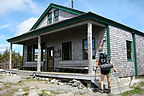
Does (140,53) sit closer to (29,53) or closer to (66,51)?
(66,51)

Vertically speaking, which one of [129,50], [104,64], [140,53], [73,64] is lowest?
[73,64]

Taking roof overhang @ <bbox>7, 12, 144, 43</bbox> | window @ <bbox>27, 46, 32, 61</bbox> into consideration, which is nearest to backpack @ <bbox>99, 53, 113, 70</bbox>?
roof overhang @ <bbox>7, 12, 144, 43</bbox>

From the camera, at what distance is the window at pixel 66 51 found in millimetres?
10852

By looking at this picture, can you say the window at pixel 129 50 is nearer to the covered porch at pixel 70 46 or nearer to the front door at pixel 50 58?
the covered porch at pixel 70 46

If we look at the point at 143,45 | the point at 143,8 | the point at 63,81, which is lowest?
the point at 63,81

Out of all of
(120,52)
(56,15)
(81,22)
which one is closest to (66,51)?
(56,15)

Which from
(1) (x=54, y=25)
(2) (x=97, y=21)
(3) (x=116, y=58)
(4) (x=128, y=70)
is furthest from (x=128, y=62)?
(1) (x=54, y=25)

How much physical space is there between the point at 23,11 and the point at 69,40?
4354 millimetres

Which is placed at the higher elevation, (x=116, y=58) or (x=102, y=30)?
(x=102, y=30)

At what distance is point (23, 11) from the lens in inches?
448

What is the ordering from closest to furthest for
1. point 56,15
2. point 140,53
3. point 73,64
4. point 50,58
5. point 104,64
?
point 104,64 → point 73,64 → point 140,53 → point 50,58 → point 56,15

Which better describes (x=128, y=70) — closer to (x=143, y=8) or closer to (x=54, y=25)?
(x=54, y=25)

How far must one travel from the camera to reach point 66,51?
11062 mm

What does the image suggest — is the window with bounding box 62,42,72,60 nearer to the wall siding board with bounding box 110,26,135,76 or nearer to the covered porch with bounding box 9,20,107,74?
the covered porch with bounding box 9,20,107,74
